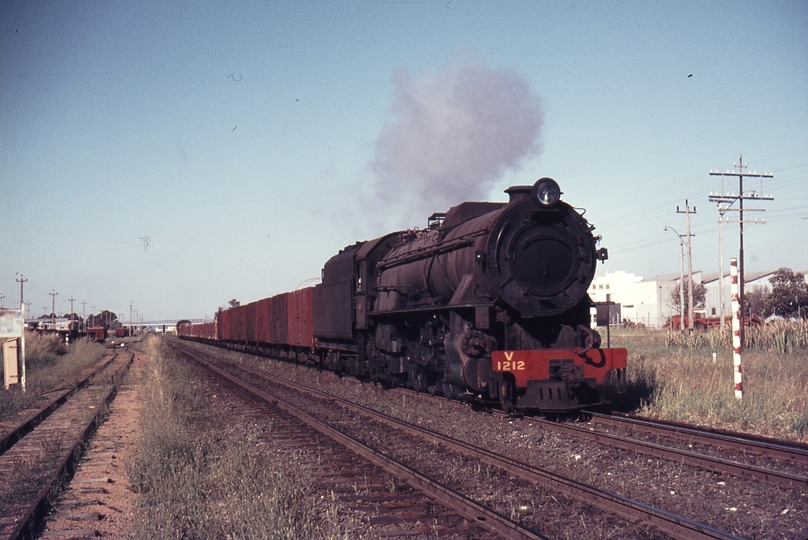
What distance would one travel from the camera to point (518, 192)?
10.8 m

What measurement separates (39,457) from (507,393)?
6514 mm

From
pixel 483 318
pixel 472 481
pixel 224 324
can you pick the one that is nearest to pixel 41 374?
pixel 483 318

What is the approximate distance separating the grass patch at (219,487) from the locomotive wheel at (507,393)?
3.34m

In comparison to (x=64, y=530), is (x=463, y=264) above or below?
above

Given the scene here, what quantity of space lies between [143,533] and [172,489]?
172cm

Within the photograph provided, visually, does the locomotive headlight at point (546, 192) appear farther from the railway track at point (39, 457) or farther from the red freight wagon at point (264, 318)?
the red freight wagon at point (264, 318)

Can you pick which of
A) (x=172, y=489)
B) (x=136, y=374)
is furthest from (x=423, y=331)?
(x=136, y=374)

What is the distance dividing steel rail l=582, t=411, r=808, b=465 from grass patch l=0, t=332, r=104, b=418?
11803 millimetres

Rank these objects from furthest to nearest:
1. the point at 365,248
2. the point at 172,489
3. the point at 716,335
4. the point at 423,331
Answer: the point at 716,335 → the point at 365,248 → the point at 423,331 → the point at 172,489

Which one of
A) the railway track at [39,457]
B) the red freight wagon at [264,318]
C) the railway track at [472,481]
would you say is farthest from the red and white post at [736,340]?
the red freight wagon at [264,318]

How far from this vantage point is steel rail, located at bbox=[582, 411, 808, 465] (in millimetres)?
7126

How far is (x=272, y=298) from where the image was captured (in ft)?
97.8

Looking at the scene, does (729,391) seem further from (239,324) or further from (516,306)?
(239,324)

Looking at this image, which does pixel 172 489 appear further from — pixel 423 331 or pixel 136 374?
pixel 136 374
